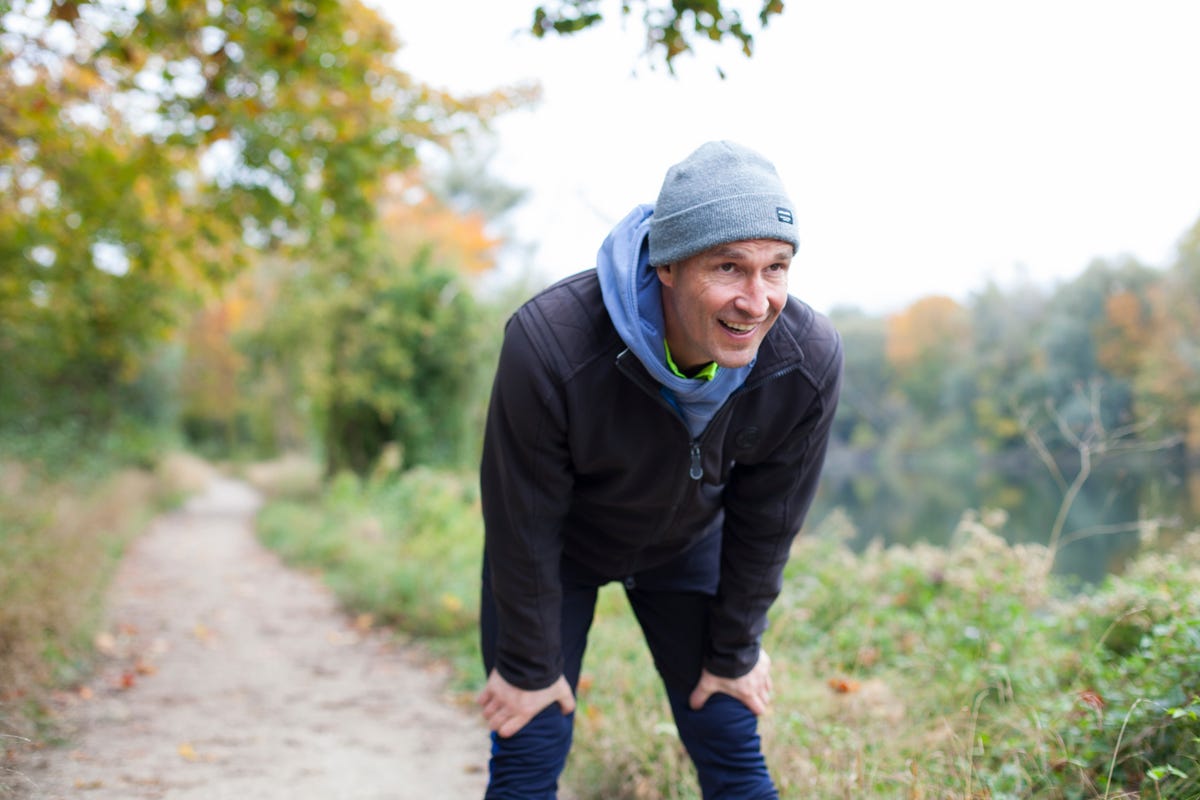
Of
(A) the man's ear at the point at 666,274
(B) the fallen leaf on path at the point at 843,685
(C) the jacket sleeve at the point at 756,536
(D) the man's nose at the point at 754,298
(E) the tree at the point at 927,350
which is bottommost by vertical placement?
(B) the fallen leaf on path at the point at 843,685

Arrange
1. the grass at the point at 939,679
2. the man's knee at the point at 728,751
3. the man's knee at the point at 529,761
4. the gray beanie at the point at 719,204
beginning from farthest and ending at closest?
the grass at the point at 939,679 < the man's knee at the point at 728,751 < the man's knee at the point at 529,761 < the gray beanie at the point at 719,204

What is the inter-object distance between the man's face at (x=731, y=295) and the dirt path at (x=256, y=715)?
236 centimetres

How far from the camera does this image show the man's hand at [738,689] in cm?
233

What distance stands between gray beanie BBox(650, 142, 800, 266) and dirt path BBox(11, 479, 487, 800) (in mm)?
→ 2515

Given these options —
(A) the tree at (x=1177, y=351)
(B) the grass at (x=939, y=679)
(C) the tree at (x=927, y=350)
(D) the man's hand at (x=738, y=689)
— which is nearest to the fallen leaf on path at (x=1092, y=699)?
(B) the grass at (x=939, y=679)

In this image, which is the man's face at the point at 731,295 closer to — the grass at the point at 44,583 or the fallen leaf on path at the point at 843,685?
the fallen leaf on path at the point at 843,685

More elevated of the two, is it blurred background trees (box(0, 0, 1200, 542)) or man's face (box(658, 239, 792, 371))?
blurred background trees (box(0, 0, 1200, 542))

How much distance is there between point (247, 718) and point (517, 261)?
25287 millimetres

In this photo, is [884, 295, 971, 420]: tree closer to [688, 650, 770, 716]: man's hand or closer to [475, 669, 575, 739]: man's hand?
[688, 650, 770, 716]: man's hand

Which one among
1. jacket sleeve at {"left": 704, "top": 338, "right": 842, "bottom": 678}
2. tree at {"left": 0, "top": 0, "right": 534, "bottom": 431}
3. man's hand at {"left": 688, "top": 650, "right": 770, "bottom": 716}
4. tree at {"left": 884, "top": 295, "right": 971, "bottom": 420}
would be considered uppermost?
tree at {"left": 0, "top": 0, "right": 534, "bottom": 431}

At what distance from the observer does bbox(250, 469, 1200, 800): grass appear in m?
2.46

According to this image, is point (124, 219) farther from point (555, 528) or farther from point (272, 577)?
point (555, 528)

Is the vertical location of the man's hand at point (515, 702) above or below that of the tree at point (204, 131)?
below

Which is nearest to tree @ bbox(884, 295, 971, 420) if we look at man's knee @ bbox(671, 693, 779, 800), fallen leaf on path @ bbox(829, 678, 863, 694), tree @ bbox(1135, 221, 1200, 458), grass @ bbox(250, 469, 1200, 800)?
grass @ bbox(250, 469, 1200, 800)
